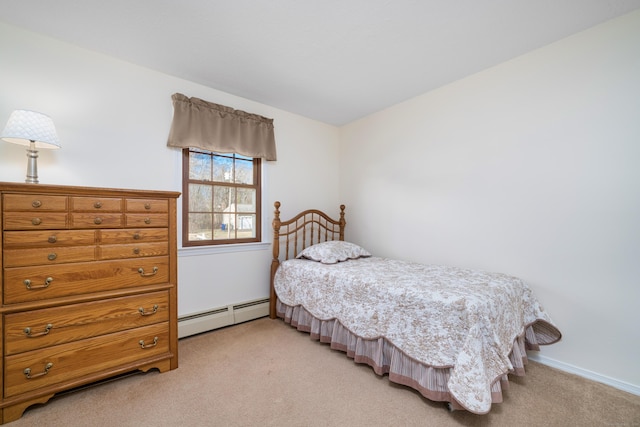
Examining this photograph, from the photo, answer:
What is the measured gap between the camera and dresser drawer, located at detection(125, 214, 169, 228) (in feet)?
6.03

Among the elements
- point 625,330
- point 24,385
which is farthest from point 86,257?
point 625,330

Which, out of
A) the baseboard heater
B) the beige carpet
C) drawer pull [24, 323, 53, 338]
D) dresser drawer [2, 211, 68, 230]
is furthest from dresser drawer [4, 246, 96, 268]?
the baseboard heater

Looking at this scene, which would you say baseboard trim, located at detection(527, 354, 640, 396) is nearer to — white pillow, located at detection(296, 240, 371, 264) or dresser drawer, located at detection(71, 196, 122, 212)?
white pillow, located at detection(296, 240, 371, 264)

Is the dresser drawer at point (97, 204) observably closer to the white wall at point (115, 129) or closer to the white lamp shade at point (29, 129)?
the white lamp shade at point (29, 129)

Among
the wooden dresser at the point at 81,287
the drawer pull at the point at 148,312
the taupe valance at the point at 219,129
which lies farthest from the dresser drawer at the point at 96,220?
the taupe valance at the point at 219,129

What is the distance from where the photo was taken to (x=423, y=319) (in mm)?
1693

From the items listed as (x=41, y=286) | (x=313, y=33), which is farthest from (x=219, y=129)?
(x=41, y=286)

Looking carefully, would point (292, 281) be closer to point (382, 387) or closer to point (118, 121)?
point (382, 387)

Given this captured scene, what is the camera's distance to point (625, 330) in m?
1.78

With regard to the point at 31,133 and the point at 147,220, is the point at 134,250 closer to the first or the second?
the point at 147,220

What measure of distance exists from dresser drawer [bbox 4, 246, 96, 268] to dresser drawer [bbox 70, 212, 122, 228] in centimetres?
14

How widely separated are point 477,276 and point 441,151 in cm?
129

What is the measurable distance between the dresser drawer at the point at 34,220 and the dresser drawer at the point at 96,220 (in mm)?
50

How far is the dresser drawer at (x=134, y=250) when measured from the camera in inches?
69.5
